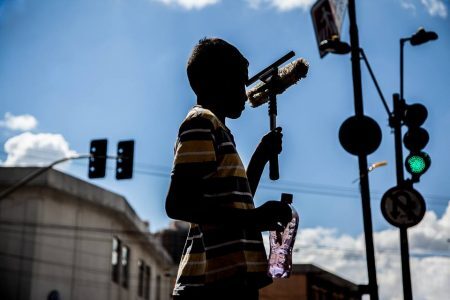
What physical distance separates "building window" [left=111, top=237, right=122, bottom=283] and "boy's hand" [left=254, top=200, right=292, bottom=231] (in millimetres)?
31057

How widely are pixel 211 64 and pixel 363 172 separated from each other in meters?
6.86

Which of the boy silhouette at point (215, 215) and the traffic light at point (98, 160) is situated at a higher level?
the traffic light at point (98, 160)

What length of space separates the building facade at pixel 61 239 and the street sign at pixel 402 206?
19052 mm

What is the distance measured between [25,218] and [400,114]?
19.3 meters

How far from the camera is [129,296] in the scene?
36.3 m

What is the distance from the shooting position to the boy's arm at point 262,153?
10.3ft

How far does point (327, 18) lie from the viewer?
32.9ft

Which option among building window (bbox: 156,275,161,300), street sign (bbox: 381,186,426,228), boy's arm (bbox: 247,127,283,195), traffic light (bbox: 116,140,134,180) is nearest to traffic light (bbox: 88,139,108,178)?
traffic light (bbox: 116,140,134,180)

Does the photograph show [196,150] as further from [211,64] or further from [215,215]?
[211,64]

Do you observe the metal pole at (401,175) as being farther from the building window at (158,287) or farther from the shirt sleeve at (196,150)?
the building window at (158,287)

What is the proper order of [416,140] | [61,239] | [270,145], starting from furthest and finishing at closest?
[61,239] → [416,140] → [270,145]

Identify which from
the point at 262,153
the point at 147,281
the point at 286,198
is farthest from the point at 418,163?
the point at 147,281

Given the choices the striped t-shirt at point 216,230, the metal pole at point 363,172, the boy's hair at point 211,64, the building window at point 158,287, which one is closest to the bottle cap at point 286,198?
the striped t-shirt at point 216,230

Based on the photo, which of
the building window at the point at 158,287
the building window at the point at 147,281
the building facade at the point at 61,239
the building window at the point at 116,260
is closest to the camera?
the building facade at the point at 61,239
